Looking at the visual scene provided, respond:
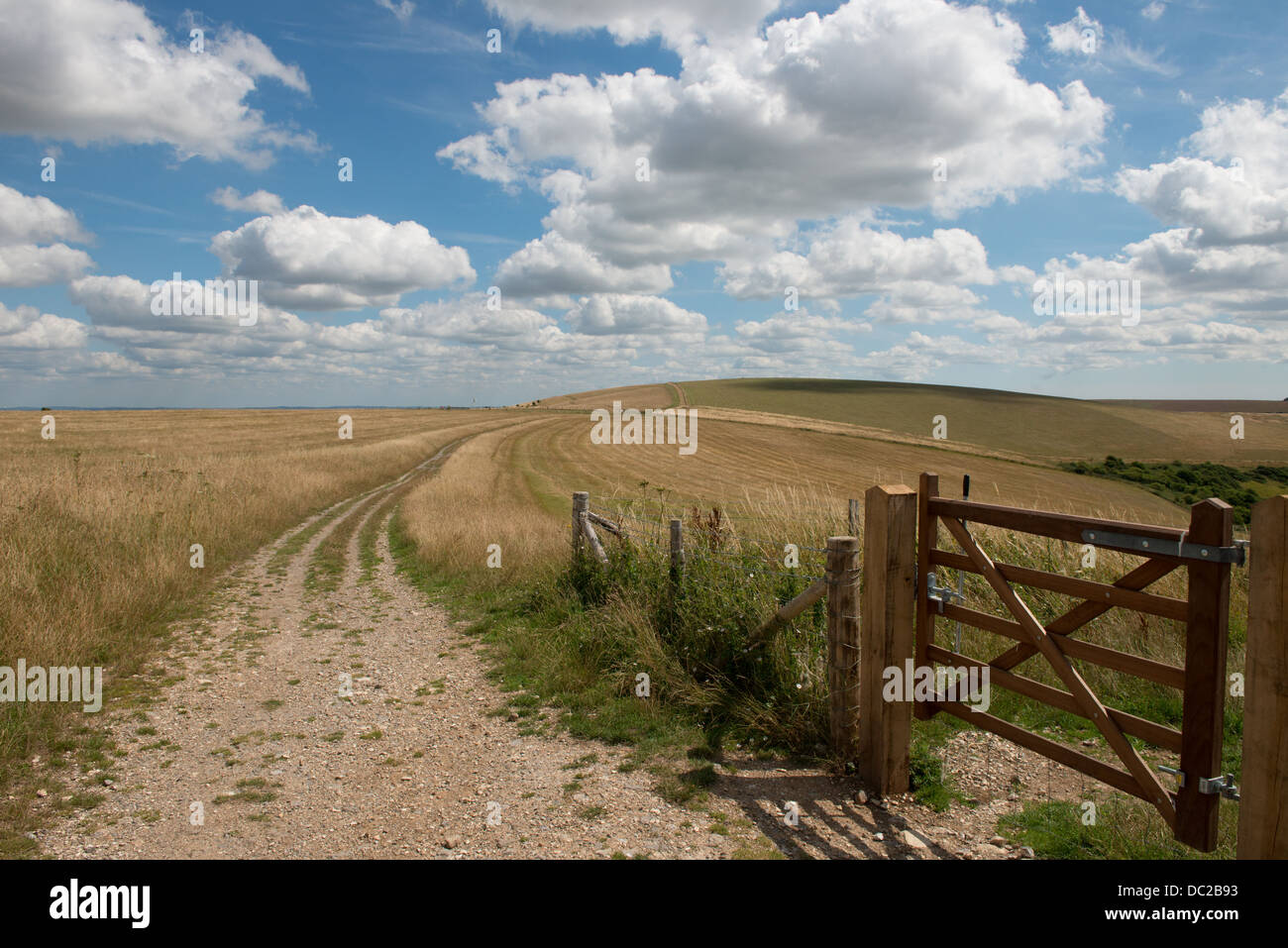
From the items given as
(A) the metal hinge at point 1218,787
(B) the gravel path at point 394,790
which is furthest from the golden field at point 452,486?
(A) the metal hinge at point 1218,787

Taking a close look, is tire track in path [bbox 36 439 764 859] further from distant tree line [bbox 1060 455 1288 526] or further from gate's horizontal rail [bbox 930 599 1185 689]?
distant tree line [bbox 1060 455 1288 526]

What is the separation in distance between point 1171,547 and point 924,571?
174 cm

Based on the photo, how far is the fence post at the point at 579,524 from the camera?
1020 centimetres

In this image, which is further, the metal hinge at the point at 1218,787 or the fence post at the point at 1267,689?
the metal hinge at the point at 1218,787

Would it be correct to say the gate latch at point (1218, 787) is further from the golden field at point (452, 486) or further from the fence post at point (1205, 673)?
the golden field at point (452, 486)

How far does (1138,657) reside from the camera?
4129 mm

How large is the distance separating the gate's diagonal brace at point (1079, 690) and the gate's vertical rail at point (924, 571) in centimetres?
24

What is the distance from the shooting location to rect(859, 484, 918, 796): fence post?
5.02 metres

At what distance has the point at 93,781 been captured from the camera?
5348mm

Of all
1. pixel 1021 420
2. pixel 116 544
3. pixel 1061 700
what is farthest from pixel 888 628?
pixel 1021 420

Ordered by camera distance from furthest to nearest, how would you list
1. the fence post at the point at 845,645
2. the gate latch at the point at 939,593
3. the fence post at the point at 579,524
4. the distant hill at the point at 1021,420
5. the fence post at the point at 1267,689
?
the distant hill at the point at 1021,420 < the fence post at the point at 579,524 < the fence post at the point at 845,645 < the gate latch at the point at 939,593 < the fence post at the point at 1267,689

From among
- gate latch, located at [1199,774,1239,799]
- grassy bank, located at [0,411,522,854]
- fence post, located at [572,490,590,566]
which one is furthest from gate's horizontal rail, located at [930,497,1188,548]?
grassy bank, located at [0,411,522,854]

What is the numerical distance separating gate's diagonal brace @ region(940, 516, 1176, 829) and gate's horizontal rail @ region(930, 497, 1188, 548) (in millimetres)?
149
